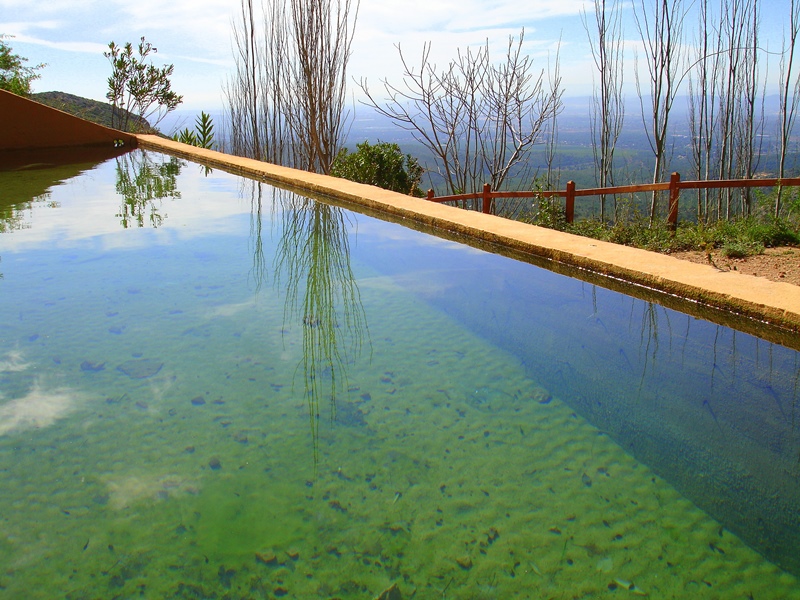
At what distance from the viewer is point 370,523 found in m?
1.39

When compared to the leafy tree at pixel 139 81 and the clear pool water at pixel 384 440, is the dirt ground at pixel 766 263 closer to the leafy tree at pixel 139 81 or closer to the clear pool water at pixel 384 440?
the clear pool water at pixel 384 440

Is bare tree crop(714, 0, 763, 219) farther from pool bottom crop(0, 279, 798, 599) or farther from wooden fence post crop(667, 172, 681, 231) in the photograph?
pool bottom crop(0, 279, 798, 599)

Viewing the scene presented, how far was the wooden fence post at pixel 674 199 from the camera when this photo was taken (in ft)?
15.1

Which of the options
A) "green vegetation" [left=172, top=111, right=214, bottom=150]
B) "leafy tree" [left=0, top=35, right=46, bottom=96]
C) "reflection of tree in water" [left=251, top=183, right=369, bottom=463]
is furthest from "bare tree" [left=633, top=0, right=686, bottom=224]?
"leafy tree" [left=0, top=35, right=46, bottom=96]

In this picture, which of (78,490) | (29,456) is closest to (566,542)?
(78,490)

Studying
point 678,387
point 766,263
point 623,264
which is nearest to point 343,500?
point 678,387

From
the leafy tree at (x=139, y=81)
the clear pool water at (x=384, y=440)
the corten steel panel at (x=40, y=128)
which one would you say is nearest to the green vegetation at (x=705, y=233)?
the clear pool water at (x=384, y=440)

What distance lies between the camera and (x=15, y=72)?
10.5 m

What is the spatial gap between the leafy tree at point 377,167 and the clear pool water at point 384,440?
144 inches

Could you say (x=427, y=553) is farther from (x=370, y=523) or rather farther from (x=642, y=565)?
(x=642, y=565)

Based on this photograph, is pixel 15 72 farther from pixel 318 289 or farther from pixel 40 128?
pixel 318 289

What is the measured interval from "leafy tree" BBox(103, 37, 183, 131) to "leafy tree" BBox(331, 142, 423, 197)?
16.6 feet

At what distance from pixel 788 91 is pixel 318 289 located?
483 centimetres

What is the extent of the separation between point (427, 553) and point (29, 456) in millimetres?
1065
